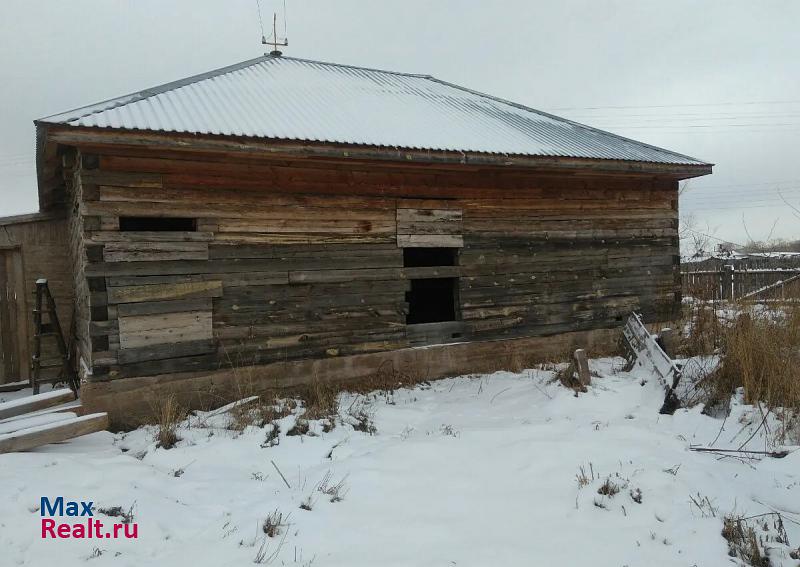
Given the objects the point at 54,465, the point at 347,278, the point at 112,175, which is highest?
the point at 112,175

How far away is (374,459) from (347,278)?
2.99 m

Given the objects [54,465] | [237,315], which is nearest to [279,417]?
[237,315]

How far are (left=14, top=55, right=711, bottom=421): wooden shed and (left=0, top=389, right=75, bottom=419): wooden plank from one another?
14.6 inches

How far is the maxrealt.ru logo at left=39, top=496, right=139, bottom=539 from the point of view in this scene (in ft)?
10.1

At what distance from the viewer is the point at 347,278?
6934 mm

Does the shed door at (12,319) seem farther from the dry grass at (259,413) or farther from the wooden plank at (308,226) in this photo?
the dry grass at (259,413)

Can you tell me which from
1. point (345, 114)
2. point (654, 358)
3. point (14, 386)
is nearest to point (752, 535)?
point (654, 358)

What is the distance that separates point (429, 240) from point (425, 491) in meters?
4.13

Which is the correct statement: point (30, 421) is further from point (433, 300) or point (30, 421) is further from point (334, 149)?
point (433, 300)

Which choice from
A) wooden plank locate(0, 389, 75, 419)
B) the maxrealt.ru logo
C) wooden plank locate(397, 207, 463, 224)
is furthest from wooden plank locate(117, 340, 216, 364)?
wooden plank locate(397, 207, 463, 224)

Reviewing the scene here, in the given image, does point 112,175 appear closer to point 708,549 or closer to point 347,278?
point 347,278

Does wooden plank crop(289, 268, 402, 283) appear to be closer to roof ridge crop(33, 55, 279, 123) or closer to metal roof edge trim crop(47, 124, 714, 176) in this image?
metal roof edge trim crop(47, 124, 714, 176)

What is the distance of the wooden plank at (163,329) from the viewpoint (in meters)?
5.79

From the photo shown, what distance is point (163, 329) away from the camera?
596 cm
